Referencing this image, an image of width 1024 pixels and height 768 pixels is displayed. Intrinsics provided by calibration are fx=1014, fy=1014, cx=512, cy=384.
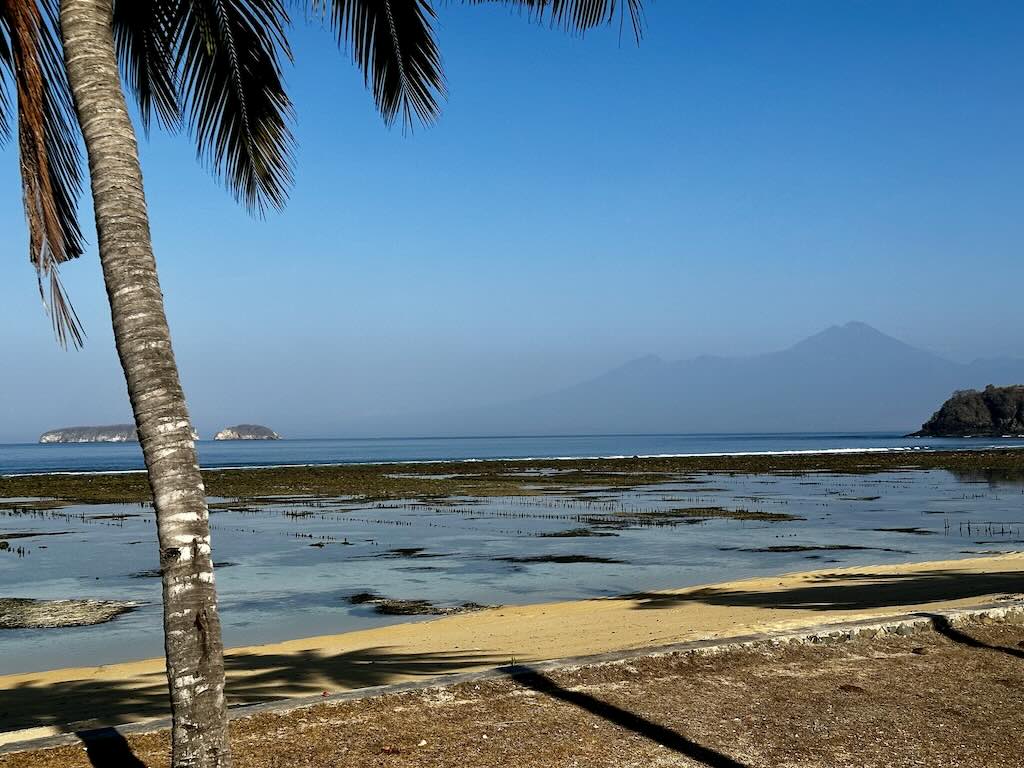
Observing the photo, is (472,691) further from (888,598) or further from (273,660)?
(888,598)

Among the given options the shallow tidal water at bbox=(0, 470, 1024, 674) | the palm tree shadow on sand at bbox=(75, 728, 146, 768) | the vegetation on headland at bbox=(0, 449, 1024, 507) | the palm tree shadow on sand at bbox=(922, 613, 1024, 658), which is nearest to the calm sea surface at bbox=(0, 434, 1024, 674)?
the shallow tidal water at bbox=(0, 470, 1024, 674)

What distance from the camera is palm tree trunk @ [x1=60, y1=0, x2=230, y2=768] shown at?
4.52 metres

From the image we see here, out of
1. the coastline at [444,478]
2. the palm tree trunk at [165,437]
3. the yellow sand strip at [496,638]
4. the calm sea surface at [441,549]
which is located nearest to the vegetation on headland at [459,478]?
the coastline at [444,478]

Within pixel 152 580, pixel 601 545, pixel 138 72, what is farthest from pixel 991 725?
pixel 601 545

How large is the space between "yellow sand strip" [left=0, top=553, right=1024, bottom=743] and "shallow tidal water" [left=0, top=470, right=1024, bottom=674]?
1169 mm

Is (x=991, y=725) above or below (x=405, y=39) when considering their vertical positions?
below

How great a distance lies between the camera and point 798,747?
5902 millimetres

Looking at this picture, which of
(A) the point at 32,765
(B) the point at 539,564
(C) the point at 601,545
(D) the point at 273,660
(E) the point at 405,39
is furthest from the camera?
(C) the point at 601,545

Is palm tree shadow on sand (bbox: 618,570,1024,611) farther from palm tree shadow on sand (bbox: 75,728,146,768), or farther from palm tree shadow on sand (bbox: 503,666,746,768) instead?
palm tree shadow on sand (bbox: 75,728,146,768)

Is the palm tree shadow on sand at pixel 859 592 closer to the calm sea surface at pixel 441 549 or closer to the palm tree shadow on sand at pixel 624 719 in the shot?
the calm sea surface at pixel 441 549

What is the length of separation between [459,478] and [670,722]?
158 feet

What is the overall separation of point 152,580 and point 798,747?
14.2 metres

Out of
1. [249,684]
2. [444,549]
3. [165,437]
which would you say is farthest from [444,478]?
[165,437]

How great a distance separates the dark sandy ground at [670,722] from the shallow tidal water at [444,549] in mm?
6050
